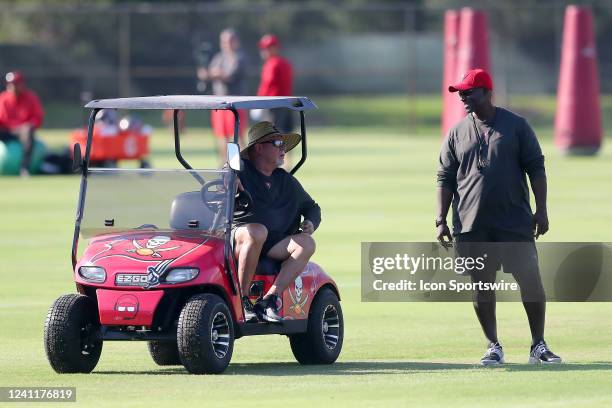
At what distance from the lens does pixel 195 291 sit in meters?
9.61

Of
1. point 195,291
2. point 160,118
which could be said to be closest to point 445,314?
point 195,291

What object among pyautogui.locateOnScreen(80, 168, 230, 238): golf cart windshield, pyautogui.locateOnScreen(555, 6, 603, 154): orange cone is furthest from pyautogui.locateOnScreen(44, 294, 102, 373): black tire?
pyautogui.locateOnScreen(555, 6, 603, 154): orange cone

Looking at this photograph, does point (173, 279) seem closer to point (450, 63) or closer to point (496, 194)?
point (496, 194)

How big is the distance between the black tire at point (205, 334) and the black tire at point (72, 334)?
592 millimetres

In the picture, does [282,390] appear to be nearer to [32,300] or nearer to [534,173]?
[534,173]

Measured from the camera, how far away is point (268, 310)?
32.5 ft

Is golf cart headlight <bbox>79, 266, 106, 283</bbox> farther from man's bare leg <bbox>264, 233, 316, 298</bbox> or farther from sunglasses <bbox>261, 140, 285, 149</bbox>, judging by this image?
sunglasses <bbox>261, 140, 285, 149</bbox>

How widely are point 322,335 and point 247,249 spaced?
32.2 inches

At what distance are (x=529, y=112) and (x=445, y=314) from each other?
37900 mm

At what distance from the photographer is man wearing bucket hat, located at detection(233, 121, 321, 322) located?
9.87m

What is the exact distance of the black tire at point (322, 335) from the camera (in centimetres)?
1021

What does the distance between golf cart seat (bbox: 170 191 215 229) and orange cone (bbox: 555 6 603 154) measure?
21872 mm

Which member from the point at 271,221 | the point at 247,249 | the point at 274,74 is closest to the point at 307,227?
the point at 271,221

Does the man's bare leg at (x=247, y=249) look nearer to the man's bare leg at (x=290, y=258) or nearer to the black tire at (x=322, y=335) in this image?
the man's bare leg at (x=290, y=258)
